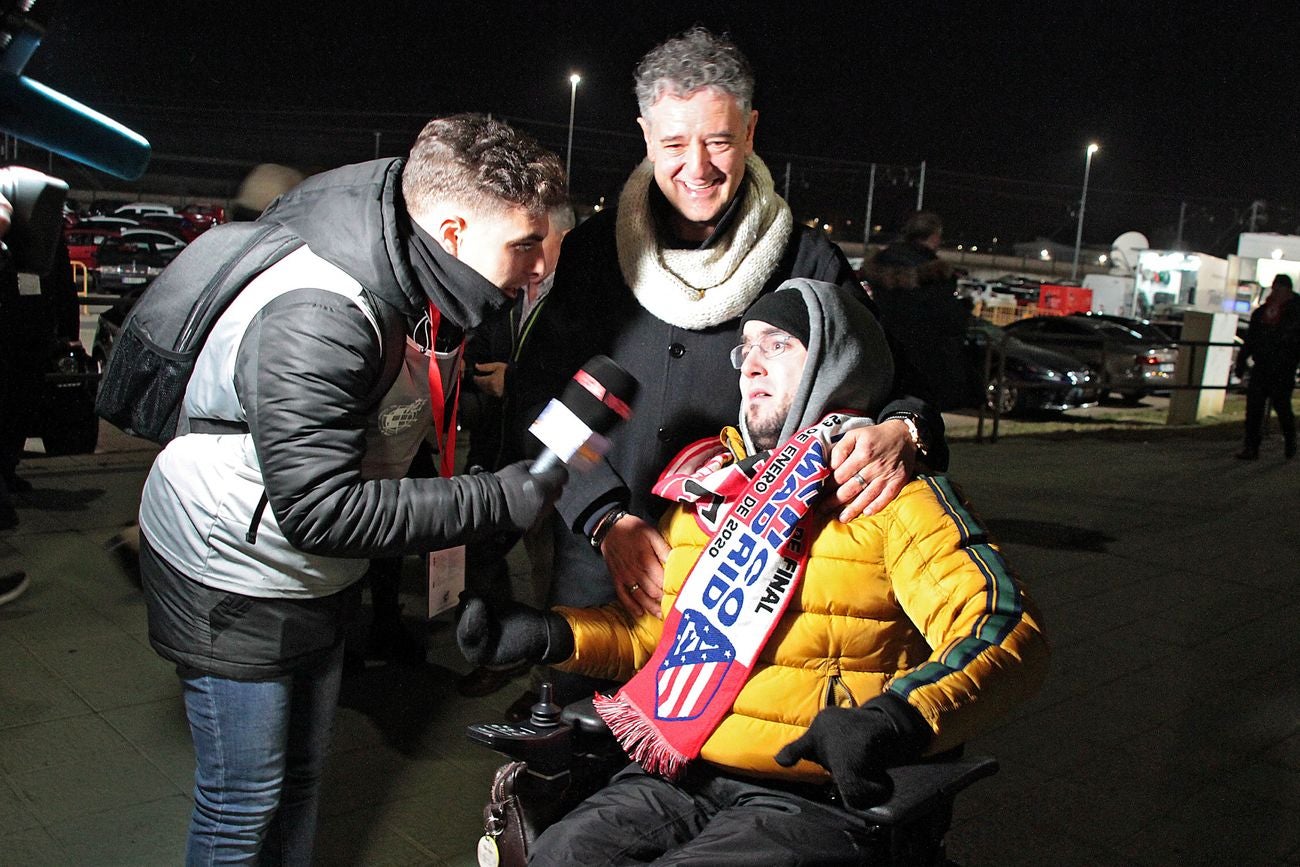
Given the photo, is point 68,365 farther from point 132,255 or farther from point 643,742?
point 132,255

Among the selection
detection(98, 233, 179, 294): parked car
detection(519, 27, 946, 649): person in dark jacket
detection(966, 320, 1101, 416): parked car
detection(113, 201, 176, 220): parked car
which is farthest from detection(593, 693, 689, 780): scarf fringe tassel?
detection(113, 201, 176, 220): parked car

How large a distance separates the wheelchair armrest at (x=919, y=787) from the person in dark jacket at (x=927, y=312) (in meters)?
3.70

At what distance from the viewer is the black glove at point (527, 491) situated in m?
1.90

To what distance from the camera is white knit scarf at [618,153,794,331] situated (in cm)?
250

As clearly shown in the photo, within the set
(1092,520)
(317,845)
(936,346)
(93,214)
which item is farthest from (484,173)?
(93,214)

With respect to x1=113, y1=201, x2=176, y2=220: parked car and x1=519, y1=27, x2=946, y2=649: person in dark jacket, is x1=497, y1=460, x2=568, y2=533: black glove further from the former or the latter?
x1=113, y1=201, x2=176, y2=220: parked car

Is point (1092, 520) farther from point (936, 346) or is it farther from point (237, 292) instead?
point (237, 292)

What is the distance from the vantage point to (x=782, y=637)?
6.86ft

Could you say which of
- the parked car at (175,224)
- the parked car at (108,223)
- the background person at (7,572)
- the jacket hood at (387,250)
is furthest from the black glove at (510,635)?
the parked car at (175,224)

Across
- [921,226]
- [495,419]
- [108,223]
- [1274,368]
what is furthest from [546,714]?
[108,223]

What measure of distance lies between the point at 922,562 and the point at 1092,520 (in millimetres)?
6027

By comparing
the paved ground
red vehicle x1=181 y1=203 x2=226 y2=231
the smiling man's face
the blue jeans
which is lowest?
the paved ground

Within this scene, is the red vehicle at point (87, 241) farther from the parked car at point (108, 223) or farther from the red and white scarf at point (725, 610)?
the red and white scarf at point (725, 610)

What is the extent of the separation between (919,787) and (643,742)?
0.59 metres
